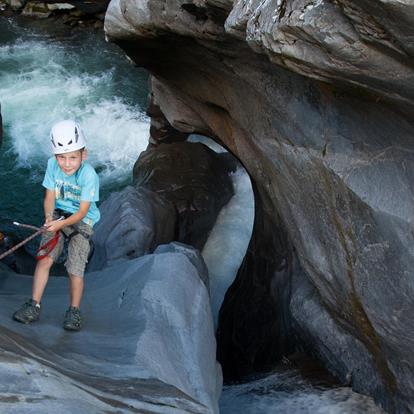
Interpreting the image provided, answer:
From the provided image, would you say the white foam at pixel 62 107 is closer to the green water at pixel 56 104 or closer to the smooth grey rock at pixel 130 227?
the green water at pixel 56 104

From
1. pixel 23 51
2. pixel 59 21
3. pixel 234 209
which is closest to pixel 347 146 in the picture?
pixel 234 209

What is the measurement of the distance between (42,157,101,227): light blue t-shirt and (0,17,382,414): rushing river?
8.36ft

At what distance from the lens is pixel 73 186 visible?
471 cm

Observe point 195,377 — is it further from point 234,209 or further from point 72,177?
point 234,209

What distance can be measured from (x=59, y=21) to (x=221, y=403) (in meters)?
14.5

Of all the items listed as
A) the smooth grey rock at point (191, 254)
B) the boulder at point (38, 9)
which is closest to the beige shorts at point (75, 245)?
the smooth grey rock at point (191, 254)

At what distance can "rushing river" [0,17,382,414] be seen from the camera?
620cm

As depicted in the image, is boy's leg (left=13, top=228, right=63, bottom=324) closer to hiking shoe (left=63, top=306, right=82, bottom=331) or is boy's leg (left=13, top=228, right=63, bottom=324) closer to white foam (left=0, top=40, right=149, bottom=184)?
hiking shoe (left=63, top=306, right=82, bottom=331)

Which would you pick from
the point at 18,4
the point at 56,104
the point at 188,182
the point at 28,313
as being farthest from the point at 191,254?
the point at 18,4

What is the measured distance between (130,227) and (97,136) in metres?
5.40

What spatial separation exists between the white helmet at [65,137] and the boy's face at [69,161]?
0.14ft

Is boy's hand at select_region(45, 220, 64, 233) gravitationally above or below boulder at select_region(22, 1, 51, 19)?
above

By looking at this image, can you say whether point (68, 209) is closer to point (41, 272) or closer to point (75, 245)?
point (75, 245)

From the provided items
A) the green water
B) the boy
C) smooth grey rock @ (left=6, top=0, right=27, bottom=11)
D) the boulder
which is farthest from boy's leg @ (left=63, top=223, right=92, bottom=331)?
smooth grey rock @ (left=6, top=0, right=27, bottom=11)
